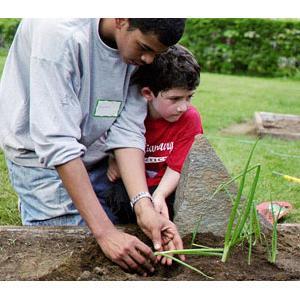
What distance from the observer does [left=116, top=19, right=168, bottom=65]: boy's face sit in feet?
7.04

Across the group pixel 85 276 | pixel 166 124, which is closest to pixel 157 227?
pixel 85 276

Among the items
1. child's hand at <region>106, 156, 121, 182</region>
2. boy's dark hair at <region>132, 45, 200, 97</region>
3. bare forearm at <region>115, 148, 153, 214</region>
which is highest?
boy's dark hair at <region>132, 45, 200, 97</region>

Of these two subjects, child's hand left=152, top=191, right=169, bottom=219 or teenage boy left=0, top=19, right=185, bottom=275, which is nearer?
teenage boy left=0, top=19, right=185, bottom=275

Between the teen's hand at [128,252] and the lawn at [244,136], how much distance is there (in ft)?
2.32

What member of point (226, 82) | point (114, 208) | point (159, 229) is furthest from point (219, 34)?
point (159, 229)

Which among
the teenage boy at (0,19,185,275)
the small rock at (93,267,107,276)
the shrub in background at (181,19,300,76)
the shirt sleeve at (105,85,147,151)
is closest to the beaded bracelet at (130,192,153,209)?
the teenage boy at (0,19,185,275)

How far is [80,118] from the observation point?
229cm

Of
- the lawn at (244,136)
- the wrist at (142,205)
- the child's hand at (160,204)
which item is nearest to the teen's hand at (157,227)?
the wrist at (142,205)

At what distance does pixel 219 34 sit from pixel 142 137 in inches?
228

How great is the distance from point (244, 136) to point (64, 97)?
346cm

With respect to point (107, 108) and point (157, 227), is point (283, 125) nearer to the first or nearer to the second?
point (107, 108)

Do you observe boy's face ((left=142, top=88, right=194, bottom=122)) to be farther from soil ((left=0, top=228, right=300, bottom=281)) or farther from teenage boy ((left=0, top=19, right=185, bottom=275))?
soil ((left=0, top=228, right=300, bottom=281))

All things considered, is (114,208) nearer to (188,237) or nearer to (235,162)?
(188,237)

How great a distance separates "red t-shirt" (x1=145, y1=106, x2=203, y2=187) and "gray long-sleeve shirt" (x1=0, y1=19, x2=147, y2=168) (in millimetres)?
118
